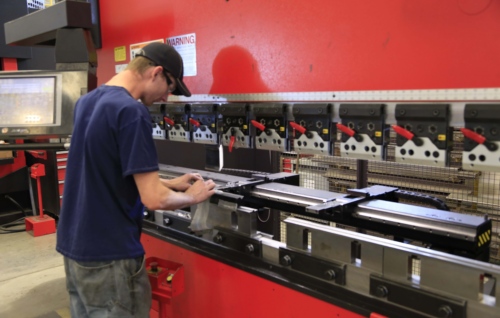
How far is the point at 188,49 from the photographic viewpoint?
216cm

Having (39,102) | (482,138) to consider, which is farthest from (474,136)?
(39,102)

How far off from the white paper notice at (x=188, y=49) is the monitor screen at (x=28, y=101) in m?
0.69

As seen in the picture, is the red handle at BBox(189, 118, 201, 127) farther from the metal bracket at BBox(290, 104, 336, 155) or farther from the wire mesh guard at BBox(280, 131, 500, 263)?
the wire mesh guard at BBox(280, 131, 500, 263)

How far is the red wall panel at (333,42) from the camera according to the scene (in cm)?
129

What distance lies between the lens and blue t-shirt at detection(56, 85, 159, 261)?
1.37m

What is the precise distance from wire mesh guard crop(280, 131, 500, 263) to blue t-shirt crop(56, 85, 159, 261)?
57.4 inches

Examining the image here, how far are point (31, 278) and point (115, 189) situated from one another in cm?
254

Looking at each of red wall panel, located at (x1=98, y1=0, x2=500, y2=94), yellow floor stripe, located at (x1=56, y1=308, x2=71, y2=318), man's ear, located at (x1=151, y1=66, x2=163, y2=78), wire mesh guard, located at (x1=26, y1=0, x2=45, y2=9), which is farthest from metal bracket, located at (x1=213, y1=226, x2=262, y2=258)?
wire mesh guard, located at (x1=26, y1=0, x2=45, y2=9)

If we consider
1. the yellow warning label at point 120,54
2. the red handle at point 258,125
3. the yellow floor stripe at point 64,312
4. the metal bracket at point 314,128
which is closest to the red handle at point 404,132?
the metal bracket at point 314,128

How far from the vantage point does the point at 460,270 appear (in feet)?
4.09

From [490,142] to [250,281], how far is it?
998 mm

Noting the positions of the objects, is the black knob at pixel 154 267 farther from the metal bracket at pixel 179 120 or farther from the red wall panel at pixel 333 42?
the red wall panel at pixel 333 42

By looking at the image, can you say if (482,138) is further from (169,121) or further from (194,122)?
(169,121)

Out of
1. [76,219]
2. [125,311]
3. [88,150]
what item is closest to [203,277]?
[125,311]
